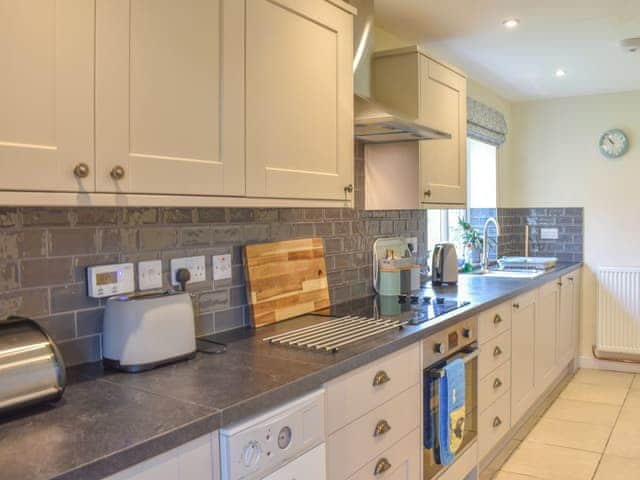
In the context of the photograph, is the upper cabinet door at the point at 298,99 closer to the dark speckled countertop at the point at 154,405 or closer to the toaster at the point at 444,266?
the dark speckled countertop at the point at 154,405

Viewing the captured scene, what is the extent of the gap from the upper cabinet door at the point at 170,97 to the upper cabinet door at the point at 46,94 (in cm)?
4

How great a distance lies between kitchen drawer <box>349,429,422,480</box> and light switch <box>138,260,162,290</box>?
852 mm

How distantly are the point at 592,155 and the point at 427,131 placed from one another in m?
2.84

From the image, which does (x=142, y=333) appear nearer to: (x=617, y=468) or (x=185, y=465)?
(x=185, y=465)

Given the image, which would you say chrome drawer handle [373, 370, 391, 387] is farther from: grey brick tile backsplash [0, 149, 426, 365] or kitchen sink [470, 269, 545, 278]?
kitchen sink [470, 269, 545, 278]

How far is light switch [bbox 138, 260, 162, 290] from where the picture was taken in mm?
1749

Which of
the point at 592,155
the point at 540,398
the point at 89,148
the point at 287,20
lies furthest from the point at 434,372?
the point at 592,155

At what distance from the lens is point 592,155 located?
4.81m

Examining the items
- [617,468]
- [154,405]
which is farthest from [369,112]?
[617,468]

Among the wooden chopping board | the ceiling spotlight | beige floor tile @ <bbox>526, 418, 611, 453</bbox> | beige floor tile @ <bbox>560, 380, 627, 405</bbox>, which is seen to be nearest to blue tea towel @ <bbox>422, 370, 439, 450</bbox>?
the wooden chopping board

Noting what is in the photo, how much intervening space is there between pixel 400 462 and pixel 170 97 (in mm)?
1433

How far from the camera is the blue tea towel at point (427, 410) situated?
218 centimetres

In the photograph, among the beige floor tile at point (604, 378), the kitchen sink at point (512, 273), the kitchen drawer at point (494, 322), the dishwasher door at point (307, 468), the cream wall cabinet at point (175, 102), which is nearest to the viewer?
the cream wall cabinet at point (175, 102)

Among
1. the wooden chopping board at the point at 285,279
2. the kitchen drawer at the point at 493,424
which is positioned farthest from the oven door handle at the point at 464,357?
the wooden chopping board at the point at 285,279
